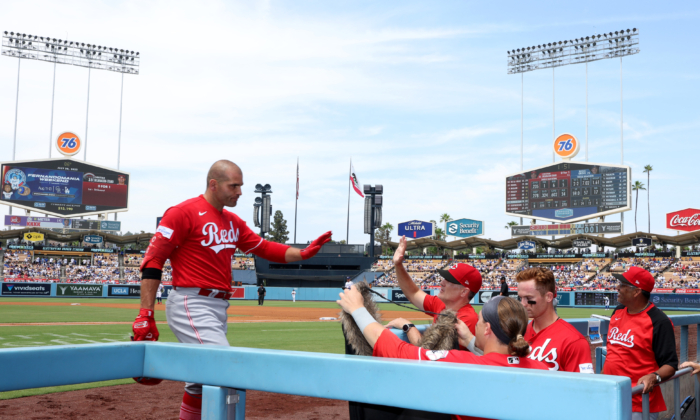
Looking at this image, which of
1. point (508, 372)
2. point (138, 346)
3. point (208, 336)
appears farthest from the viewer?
point (208, 336)

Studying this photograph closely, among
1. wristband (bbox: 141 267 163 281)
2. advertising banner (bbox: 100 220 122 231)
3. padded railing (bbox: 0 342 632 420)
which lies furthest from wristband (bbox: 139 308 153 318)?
advertising banner (bbox: 100 220 122 231)

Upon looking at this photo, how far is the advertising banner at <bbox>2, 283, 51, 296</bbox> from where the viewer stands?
3806 cm

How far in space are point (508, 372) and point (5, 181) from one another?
214ft

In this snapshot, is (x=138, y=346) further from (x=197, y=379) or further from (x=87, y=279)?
(x=87, y=279)

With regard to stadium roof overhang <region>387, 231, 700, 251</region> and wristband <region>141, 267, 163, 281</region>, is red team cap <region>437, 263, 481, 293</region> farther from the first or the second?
stadium roof overhang <region>387, 231, 700, 251</region>

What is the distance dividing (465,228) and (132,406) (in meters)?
58.2

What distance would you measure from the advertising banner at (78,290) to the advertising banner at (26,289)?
745 millimetres

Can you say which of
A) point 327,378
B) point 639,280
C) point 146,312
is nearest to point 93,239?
point 146,312

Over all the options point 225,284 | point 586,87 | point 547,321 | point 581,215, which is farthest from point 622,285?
point 586,87

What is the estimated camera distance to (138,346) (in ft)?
6.04

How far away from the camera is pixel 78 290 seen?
39969mm

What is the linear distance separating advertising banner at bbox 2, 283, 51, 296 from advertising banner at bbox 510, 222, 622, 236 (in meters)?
43.3

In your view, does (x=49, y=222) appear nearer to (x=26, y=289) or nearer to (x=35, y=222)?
(x=35, y=222)

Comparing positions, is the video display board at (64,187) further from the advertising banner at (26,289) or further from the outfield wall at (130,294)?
the advertising banner at (26,289)
